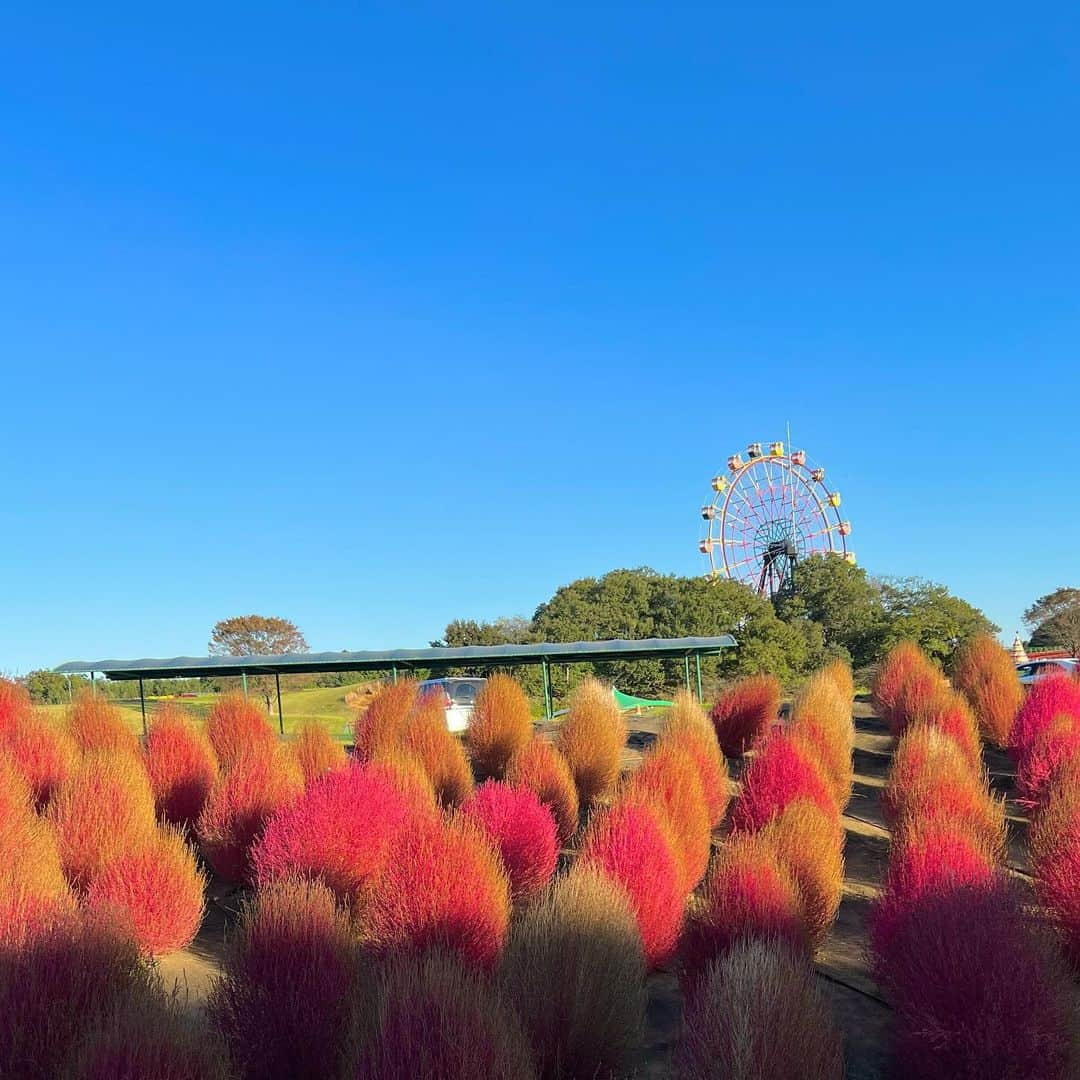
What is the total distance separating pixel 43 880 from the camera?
545 centimetres

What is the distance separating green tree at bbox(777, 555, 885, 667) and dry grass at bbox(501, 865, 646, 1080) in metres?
34.0

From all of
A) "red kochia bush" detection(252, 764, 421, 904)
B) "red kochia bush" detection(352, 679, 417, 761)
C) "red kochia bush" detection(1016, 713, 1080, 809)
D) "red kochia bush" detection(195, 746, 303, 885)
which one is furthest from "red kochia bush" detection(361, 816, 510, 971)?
"red kochia bush" detection(1016, 713, 1080, 809)

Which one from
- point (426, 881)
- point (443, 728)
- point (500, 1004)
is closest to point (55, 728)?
point (443, 728)

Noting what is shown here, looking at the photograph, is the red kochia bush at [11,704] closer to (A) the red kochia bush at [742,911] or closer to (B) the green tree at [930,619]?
(A) the red kochia bush at [742,911]

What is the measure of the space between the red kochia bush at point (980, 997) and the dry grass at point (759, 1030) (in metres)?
0.84

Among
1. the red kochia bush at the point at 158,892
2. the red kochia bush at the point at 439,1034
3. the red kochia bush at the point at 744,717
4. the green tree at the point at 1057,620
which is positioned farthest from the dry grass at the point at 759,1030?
the green tree at the point at 1057,620

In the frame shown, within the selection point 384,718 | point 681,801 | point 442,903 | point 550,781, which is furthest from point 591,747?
point 442,903

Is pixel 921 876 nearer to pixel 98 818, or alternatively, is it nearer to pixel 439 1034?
pixel 439 1034

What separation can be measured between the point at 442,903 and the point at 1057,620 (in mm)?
55859

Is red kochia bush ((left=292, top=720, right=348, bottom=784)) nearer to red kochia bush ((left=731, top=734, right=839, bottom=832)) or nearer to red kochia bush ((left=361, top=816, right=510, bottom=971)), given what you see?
red kochia bush ((left=731, top=734, right=839, bottom=832))

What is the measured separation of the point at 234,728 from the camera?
415 inches

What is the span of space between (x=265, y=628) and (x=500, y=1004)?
54.8 m

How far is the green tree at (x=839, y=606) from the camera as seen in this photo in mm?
38656

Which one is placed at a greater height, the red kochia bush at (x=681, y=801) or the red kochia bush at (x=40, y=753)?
the red kochia bush at (x=40, y=753)
